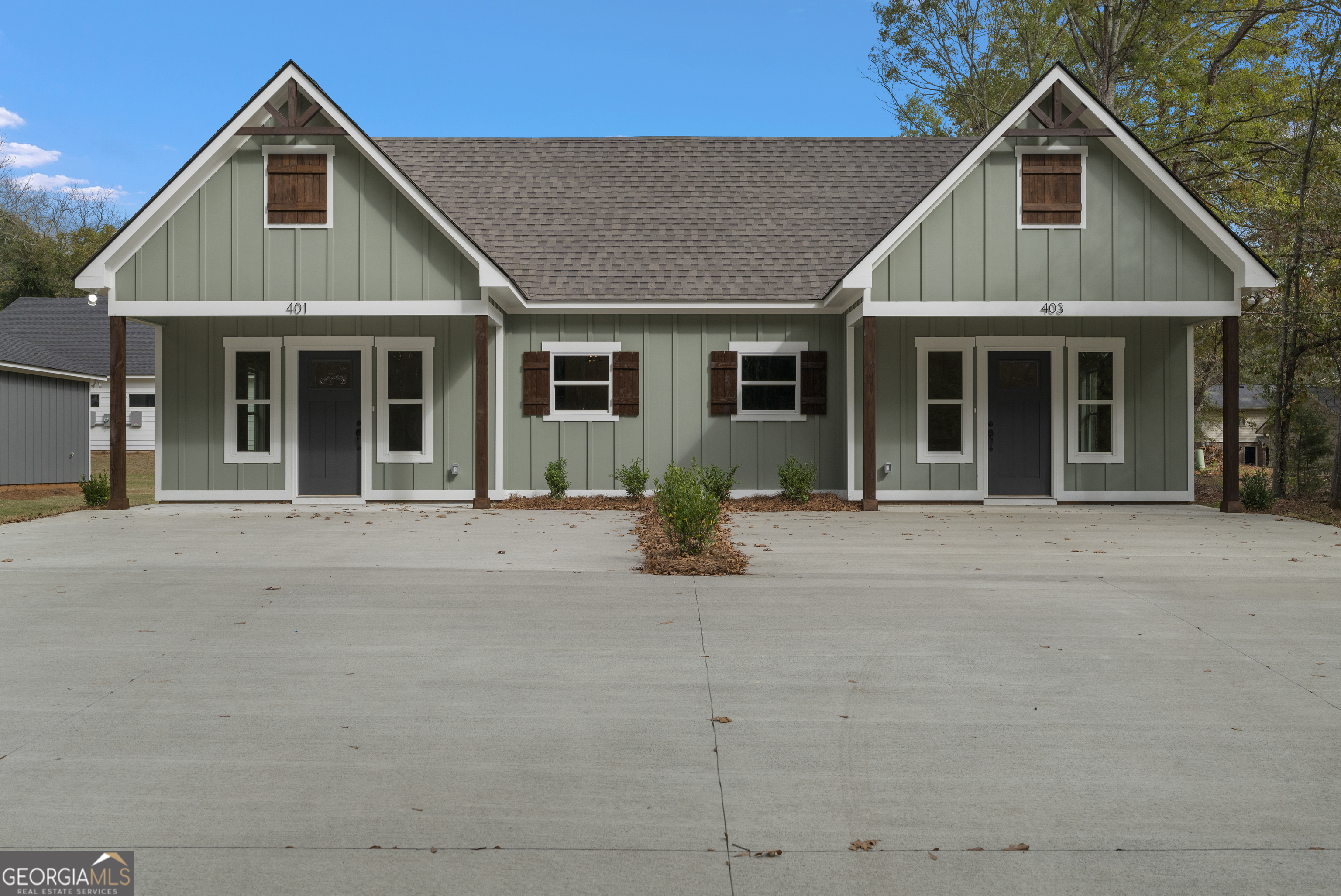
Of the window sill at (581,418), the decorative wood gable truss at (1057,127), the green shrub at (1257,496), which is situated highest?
the decorative wood gable truss at (1057,127)

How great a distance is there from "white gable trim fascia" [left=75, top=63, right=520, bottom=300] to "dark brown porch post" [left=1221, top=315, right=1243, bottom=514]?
10.1 m

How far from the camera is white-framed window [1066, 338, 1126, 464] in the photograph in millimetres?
14602

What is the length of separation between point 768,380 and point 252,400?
8221mm

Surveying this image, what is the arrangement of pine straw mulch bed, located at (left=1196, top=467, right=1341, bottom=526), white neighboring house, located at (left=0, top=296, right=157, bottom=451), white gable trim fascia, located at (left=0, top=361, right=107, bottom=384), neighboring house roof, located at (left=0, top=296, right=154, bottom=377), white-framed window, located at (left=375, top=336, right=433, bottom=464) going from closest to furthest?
1. pine straw mulch bed, located at (left=1196, top=467, right=1341, bottom=526)
2. white-framed window, located at (left=375, top=336, right=433, bottom=464)
3. white gable trim fascia, located at (left=0, top=361, right=107, bottom=384)
4. neighboring house roof, located at (left=0, top=296, right=154, bottom=377)
5. white neighboring house, located at (left=0, top=296, right=157, bottom=451)

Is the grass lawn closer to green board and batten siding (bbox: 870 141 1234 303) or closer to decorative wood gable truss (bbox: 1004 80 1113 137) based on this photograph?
green board and batten siding (bbox: 870 141 1234 303)

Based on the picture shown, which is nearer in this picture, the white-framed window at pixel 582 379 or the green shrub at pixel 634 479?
the green shrub at pixel 634 479

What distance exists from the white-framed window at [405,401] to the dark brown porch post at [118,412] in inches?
137

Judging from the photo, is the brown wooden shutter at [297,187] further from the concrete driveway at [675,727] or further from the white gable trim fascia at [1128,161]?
the white gable trim fascia at [1128,161]

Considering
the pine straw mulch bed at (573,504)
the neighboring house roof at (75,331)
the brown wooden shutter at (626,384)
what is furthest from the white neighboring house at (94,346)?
the brown wooden shutter at (626,384)

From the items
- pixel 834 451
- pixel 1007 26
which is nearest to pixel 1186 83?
pixel 1007 26

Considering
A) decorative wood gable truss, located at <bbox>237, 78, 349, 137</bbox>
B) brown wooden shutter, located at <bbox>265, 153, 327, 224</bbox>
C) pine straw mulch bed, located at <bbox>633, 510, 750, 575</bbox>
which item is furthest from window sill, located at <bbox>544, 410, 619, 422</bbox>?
pine straw mulch bed, located at <bbox>633, 510, 750, 575</bbox>

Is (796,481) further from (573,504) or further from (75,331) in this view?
(75,331)

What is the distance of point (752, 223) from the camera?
1653 cm

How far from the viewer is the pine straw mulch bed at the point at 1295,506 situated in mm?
12898
